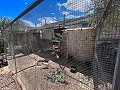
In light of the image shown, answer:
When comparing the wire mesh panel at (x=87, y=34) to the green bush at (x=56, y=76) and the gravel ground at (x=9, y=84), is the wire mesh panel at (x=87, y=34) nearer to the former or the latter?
the green bush at (x=56, y=76)

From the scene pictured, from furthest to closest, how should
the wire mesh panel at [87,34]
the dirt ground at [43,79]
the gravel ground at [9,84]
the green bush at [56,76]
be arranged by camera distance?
the gravel ground at [9,84] → the green bush at [56,76] → the dirt ground at [43,79] → the wire mesh panel at [87,34]

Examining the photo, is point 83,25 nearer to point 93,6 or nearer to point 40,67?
point 93,6

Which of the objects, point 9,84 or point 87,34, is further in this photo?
point 9,84

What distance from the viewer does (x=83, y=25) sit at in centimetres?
159

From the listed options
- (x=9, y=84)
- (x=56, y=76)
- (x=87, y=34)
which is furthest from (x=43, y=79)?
(x=87, y=34)

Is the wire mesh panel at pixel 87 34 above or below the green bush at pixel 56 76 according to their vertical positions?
above

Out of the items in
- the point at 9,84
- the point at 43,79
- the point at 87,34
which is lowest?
the point at 9,84

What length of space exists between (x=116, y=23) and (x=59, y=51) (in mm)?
1603

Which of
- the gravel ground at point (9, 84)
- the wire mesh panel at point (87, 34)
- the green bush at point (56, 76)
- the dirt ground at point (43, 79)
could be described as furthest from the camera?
the gravel ground at point (9, 84)

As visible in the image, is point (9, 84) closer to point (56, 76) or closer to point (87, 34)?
point (56, 76)

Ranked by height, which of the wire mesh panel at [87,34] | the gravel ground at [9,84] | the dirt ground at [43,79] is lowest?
the gravel ground at [9,84]

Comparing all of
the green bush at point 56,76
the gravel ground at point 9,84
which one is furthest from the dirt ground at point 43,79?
the gravel ground at point 9,84

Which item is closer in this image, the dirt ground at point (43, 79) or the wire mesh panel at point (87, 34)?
the wire mesh panel at point (87, 34)

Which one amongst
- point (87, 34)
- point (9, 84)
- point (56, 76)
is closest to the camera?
point (87, 34)
